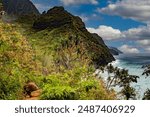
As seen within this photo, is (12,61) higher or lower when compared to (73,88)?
higher

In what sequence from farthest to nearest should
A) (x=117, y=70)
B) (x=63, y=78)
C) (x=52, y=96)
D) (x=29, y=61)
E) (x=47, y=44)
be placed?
1. (x=47, y=44)
2. (x=117, y=70)
3. (x=63, y=78)
4. (x=29, y=61)
5. (x=52, y=96)

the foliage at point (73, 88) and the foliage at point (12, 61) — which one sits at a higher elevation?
the foliage at point (12, 61)

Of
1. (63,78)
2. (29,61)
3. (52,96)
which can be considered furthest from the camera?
(63,78)

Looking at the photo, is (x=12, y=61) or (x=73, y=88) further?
(x=73, y=88)

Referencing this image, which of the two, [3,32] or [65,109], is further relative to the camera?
[3,32]

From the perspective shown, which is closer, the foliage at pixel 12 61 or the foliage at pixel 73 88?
the foliage at pixel 73 88

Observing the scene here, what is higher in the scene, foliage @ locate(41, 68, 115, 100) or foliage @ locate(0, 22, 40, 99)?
foliage @ locate(0, 22, 40, 99)

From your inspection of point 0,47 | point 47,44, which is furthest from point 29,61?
point 47,44

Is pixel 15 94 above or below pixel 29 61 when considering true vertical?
below

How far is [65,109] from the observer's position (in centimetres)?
984

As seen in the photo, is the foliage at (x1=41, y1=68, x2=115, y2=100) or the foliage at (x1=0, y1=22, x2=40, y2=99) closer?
the foliage at (x1=41, y1=68, x2=115, y2=100)

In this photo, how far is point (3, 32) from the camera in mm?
22203

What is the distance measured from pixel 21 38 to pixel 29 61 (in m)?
1.65

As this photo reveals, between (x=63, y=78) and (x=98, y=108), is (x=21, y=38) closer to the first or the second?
(x=63, y=78)
